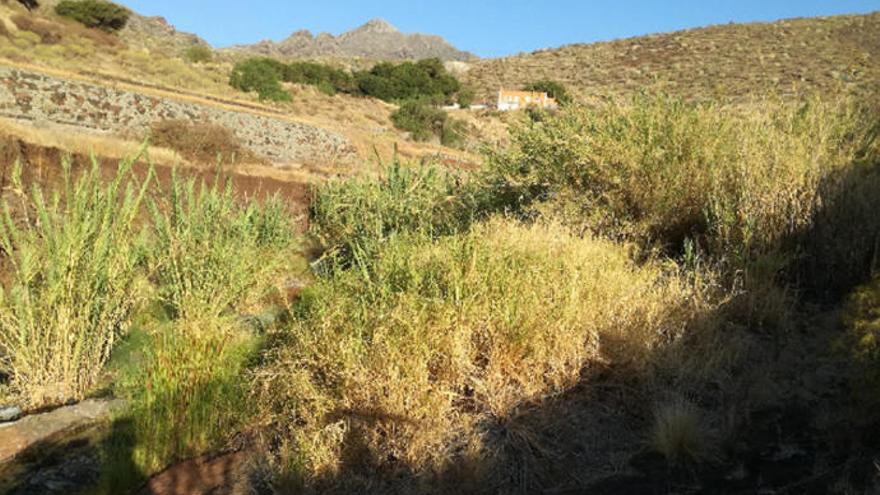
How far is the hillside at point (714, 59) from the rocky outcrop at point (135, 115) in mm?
18560

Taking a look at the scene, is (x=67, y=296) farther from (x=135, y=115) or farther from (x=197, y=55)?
(x=197, y=55)

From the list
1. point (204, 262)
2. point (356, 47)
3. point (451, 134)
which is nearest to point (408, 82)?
point (451, 134)

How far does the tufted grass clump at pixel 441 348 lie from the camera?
330cm

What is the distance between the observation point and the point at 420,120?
35.8 metres

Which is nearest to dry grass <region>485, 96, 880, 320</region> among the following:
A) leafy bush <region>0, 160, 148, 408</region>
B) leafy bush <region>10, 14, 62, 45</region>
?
leafy bush <region>0, 160, 148, 408</region>

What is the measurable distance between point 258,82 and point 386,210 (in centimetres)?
3220

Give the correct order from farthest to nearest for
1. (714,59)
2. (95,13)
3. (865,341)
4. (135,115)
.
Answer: (714,59), (95,13), (135,115), (865,341)

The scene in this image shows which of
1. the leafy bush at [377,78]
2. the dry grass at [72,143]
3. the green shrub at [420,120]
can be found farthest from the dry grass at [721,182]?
the leafy bush at [377,78]

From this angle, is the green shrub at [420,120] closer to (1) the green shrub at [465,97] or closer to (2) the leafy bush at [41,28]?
(1) the green shrub at [465,97]

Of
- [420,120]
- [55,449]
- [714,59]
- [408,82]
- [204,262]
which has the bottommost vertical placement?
[55,449]

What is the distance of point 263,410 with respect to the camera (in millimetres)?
3762

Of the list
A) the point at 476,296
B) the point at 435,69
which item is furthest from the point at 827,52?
the point at 476,296

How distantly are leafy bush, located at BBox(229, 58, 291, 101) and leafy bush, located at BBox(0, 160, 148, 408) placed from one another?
30.4 metres

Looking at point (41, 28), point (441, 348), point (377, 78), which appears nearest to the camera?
point (441, 348)
